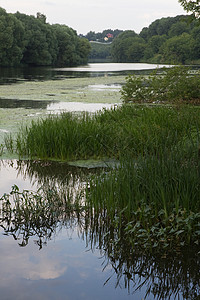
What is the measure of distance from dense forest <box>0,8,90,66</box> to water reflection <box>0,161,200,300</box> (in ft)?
161

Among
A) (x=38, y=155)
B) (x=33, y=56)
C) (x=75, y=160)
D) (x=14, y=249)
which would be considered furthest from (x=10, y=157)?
(x=33, y=56)

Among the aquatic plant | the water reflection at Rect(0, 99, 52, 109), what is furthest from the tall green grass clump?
the water reflection at Rect(0, 99, 52, 109)

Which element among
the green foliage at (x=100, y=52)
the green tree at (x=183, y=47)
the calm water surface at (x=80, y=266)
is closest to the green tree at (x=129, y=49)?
the green tree at (x=183, y=47)

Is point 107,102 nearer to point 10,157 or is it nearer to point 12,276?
point 10,157

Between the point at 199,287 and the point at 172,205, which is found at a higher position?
the point at 172,205

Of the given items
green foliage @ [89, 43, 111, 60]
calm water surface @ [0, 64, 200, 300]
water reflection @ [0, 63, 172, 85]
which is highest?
green foliage @ [89, 43, 111, 60]

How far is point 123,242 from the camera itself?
373cm

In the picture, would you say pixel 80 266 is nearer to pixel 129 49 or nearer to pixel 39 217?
pixel 39 217

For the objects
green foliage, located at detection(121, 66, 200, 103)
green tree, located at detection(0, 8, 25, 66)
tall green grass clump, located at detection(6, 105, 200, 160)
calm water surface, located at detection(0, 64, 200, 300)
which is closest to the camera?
calm water surface, located at detection(0, 64, 200, 300)

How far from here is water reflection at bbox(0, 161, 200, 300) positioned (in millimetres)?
3094

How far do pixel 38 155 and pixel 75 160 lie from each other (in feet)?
2.08

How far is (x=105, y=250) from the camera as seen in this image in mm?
3652

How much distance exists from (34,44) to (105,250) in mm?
61417

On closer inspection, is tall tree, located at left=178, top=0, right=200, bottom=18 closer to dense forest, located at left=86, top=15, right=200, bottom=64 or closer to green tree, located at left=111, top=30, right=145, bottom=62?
dense forest, located at left=86, top=15, right=200, bottom=64
